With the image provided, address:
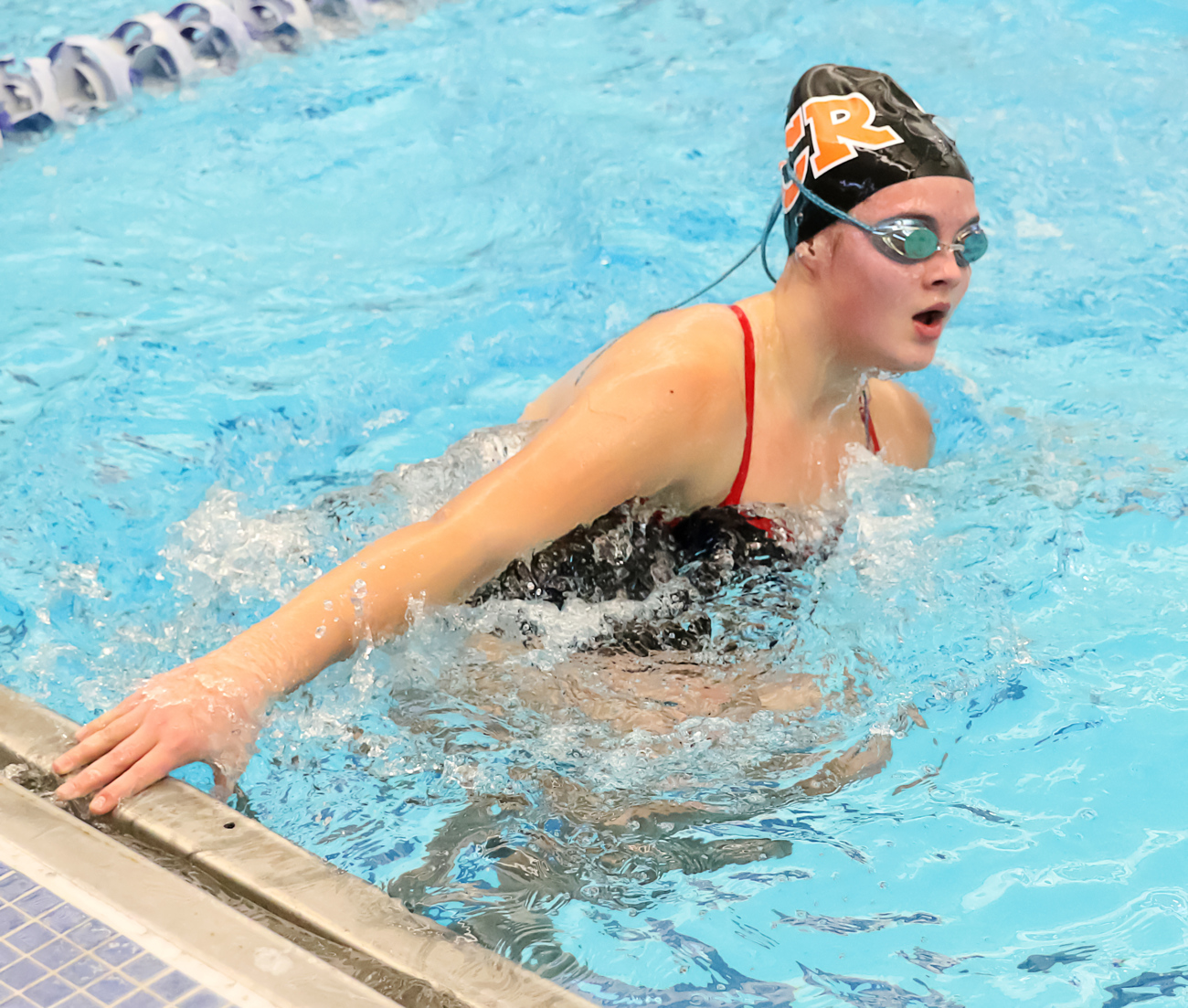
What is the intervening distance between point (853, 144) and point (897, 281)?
1.06ft

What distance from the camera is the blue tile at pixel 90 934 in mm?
1611

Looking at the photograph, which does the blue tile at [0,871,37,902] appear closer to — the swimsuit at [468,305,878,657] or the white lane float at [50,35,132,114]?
the swimsuit at [468,305,878,657]

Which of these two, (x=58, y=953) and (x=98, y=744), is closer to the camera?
(x=58, y=953)

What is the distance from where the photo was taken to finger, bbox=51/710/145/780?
1.91m

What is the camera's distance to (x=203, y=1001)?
1537 mm

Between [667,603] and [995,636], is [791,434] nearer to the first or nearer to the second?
[667,603]

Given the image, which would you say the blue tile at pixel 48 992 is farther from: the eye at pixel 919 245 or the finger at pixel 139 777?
the eye at pixel 919 245

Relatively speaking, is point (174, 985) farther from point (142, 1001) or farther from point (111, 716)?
point (111, 716)

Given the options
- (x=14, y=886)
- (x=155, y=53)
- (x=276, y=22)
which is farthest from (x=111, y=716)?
(x=276, y=22)

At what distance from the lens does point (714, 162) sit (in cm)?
611

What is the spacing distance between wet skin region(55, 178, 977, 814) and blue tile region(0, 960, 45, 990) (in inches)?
12.1

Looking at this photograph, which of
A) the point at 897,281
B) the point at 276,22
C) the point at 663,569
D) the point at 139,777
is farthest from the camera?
the point at 276,22

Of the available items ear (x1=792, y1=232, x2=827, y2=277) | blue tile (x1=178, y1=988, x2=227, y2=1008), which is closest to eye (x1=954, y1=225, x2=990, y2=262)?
ear (x1=792, y1=232, x2=827, y2=277)

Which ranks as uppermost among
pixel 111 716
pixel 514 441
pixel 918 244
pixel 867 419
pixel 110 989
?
pixel 918 244
